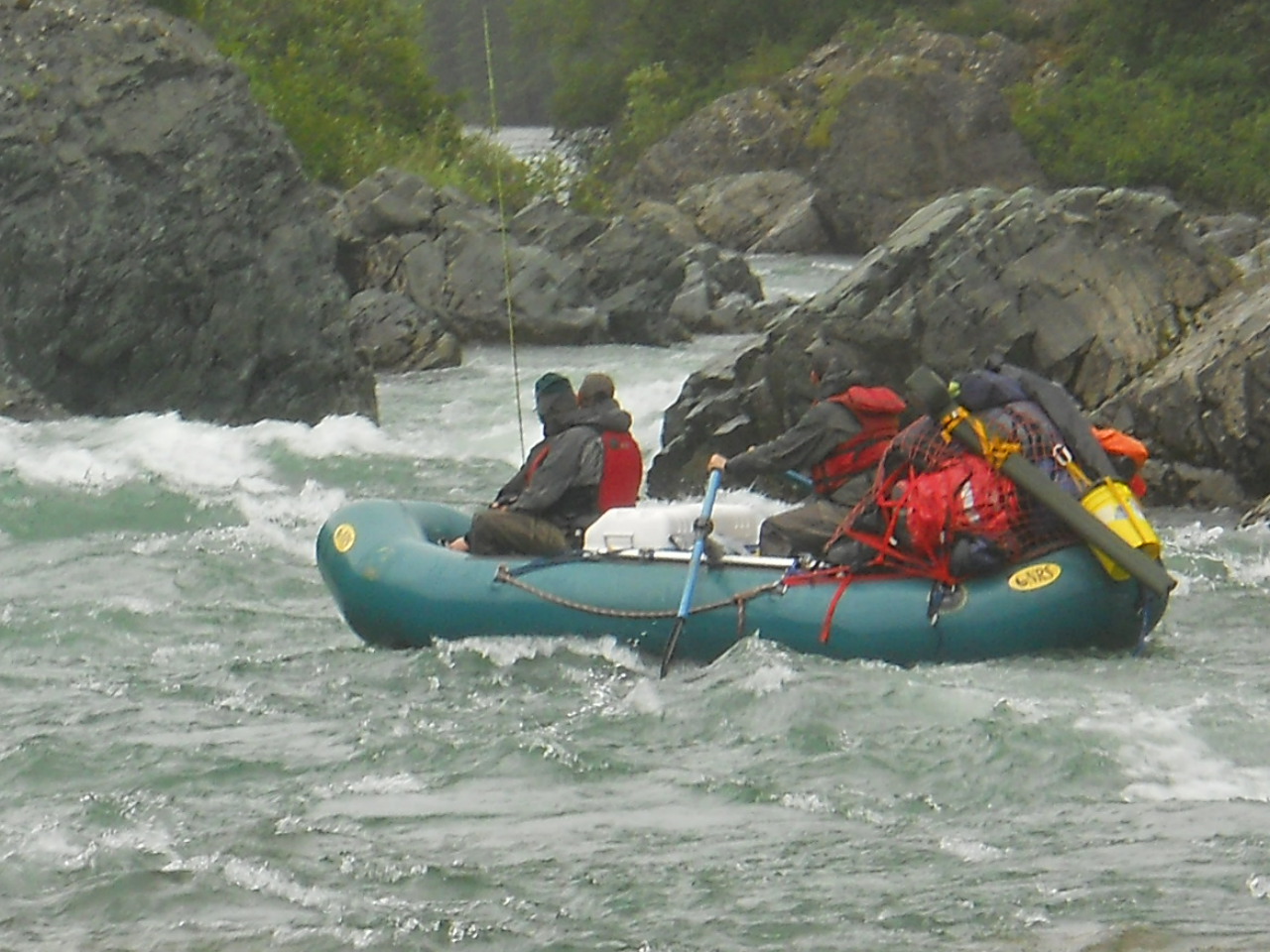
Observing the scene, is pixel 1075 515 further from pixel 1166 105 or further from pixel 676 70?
pixel 676 70

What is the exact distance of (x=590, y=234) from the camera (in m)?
23.8

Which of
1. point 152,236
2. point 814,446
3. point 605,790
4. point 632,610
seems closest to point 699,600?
point 632,610

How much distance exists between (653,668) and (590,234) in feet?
51.6

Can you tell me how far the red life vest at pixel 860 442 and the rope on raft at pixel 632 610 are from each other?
27.0 inches

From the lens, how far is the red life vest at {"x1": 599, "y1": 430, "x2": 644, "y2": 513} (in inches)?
353

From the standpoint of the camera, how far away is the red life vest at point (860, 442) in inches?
346

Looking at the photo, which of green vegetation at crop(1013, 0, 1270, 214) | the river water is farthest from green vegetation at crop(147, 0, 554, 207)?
the river water

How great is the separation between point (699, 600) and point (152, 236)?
836cm

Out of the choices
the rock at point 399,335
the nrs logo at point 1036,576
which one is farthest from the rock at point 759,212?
the nrs logo at point 1036,576

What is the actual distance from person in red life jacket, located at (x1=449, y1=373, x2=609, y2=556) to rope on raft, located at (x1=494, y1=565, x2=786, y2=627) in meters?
0.24

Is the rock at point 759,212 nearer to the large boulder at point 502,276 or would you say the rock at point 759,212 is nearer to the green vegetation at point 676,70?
the green vegetation at point 676,70

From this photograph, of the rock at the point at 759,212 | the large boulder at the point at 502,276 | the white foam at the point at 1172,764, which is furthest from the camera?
the rock at the point at 759,212

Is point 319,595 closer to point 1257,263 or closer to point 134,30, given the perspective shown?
point 134,30

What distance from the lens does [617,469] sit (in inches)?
354
